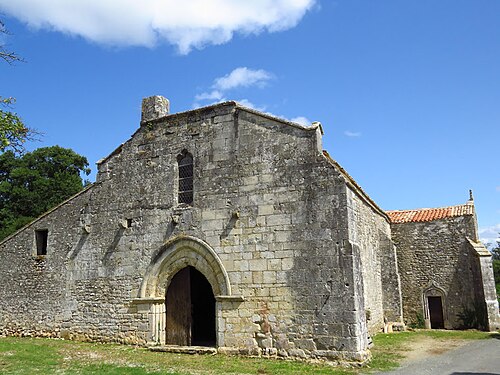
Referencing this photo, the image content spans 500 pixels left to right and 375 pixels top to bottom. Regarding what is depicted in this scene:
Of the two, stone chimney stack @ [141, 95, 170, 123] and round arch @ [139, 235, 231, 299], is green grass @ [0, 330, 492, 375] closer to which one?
round arch @ [139, 235, 231, 299]

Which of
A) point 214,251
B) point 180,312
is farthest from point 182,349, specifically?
point 214,251

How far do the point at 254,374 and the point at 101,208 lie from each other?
7.83 m

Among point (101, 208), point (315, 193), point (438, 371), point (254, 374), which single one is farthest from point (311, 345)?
point (101, 208)

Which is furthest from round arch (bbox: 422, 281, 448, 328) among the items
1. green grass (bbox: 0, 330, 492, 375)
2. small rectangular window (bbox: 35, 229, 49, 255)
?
small rectangular window (bbox: 35, 229, 49, 255)

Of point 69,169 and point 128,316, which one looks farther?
point 69,169

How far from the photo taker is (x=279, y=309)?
10.9 metres

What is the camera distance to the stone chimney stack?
14.0 m

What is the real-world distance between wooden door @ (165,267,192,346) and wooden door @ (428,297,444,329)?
11.4 m

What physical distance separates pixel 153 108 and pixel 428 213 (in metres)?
13.4

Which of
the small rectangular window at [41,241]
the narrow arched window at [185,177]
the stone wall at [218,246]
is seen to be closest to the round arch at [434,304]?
the stone wall at [218,246]

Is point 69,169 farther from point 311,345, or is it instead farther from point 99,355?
point 311,345

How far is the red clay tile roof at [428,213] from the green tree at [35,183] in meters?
22.9

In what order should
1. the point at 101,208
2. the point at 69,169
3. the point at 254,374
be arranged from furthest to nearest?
the point at 69,169 < the point at 101,208 < the point at 254,374

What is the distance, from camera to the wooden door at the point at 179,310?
12.7m
